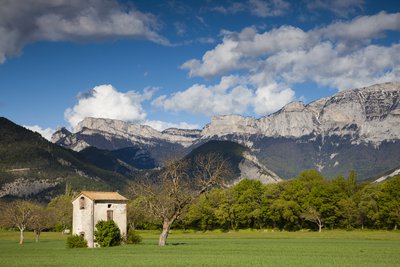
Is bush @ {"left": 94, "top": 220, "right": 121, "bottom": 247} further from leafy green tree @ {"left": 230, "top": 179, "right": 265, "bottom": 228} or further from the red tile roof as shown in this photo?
leafy green tree @ {"left": 230, "top": 179, "right": 265, "bottom": 228}

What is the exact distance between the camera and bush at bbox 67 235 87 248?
81.7m

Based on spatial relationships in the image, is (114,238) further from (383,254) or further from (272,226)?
(272,226)

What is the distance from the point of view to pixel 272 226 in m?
148

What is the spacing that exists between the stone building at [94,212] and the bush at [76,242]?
965 millimetres

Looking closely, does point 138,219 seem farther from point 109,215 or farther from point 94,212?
point 94,212

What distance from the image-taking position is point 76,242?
81875mm

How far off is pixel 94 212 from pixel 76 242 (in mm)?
5536

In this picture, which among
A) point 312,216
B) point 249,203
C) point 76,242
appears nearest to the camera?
point 76,242

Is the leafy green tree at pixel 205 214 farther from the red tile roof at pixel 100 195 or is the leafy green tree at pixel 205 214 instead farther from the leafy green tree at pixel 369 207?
the red tile roof at pixel 100 195

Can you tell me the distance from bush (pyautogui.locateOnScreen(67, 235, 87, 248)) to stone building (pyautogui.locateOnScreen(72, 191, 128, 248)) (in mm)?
965

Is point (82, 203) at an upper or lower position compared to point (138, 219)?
upper

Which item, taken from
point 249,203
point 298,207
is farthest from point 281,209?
point 249,203

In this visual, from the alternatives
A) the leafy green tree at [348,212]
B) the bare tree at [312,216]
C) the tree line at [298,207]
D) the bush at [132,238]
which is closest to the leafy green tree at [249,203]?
the tree line at [298,207]

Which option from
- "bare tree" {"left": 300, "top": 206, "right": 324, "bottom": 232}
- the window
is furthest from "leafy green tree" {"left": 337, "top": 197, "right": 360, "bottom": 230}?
the window
